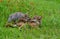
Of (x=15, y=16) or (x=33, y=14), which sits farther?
(x=33, y=14)

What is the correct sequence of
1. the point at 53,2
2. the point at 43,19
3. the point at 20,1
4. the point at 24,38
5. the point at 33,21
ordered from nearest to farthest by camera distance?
the point at 24,38 < the point at 33,21 < the point at 43,19 < the point at 20,1 < the point at 53,2

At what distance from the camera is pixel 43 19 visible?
6465mm

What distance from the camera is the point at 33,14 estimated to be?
673cm

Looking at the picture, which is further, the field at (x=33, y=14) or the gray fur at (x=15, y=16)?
the gray fur at (x=15, y=16)

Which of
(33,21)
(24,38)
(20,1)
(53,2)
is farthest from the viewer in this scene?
(53,2)

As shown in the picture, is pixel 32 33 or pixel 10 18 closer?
pixel 32 33

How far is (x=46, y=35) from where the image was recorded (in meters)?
5.70

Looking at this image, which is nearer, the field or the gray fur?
the field

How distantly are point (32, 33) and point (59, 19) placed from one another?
1139 mm

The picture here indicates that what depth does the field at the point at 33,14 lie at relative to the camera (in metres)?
5.62

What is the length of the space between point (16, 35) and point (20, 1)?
1906 millimetres

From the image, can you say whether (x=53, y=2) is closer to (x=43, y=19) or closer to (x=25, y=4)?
(x=25, y=4)

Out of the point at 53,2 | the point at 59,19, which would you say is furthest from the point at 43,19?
the point at 53,2

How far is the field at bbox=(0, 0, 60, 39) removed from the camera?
5.62 m
